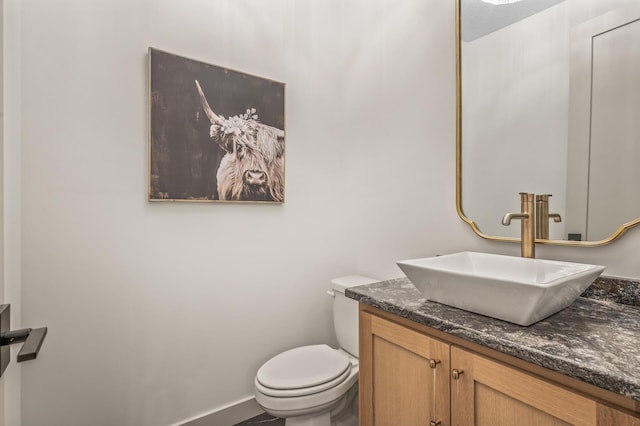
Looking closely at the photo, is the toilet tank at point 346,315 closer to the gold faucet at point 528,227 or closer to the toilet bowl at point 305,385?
the toilet bowl at point 305,385

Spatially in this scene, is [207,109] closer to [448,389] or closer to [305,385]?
[305,385]

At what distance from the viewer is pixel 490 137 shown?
142 centimetres

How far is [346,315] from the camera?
1841 millimetres

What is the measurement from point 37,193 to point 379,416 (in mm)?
1570

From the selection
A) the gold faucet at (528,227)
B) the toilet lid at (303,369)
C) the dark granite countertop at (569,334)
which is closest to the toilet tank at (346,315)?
the toilet lid at (303,369)

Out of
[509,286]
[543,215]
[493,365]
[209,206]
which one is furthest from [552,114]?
[209,206]

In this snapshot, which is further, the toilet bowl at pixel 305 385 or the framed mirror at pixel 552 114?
the toilet bowl at pixel 305 385

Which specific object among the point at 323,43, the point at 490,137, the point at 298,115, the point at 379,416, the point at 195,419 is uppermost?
the point at 323,43

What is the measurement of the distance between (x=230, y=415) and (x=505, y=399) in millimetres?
1524

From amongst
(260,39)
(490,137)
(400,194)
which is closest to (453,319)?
(490,137)

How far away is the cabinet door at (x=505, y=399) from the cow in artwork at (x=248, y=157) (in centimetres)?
131

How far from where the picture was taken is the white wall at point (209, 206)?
134 centimetres

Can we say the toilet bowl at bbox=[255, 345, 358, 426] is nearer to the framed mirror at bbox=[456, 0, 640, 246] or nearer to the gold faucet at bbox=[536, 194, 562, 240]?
the framed mirror at bbox=[456, 0, 640, 246]

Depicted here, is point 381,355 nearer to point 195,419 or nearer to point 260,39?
point 195,419
